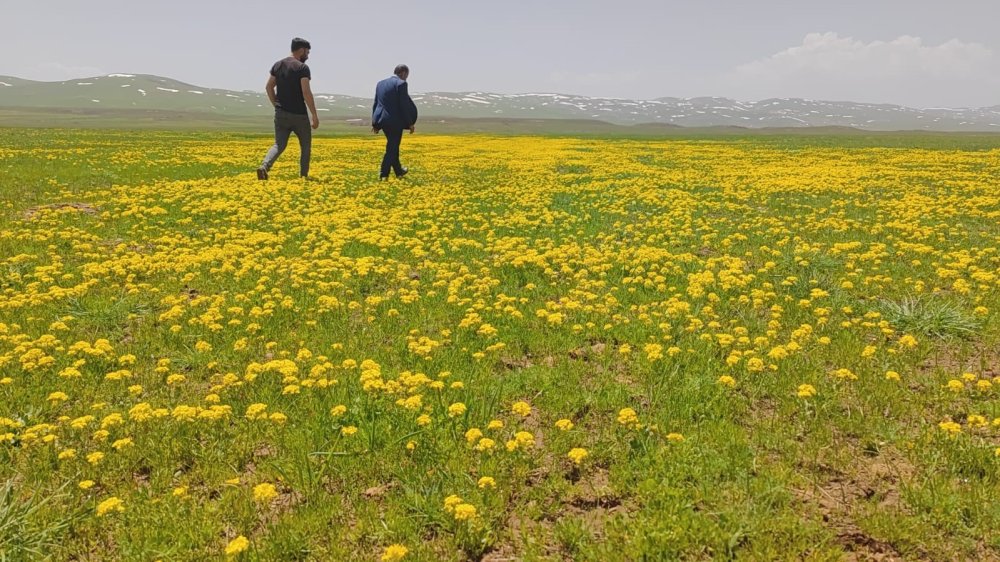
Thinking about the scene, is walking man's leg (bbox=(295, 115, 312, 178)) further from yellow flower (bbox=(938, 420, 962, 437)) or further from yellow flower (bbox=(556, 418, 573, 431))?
yellow flower (bbox=(938, 420, 962, 437))

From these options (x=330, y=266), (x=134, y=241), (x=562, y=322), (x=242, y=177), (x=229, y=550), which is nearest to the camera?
(x=229, y=550)

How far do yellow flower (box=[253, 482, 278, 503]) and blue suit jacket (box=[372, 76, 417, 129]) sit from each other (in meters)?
16.1

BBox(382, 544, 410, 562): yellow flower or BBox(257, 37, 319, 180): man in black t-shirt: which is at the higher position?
BBox(257, 37, 319, 180): man in black t-shirt

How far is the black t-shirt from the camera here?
16.1 m

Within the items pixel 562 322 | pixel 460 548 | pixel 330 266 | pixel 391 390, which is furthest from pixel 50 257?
pixel 460 548

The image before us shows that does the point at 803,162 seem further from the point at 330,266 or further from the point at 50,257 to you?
the point at 50,257

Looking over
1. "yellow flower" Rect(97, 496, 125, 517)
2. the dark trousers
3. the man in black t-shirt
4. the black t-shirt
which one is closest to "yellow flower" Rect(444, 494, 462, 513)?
"yellow flower" Rect(97, 496, 125, 517)

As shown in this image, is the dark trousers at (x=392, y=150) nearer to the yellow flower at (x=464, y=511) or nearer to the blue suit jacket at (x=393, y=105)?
the blue suit jacket at (x=393, y=105)

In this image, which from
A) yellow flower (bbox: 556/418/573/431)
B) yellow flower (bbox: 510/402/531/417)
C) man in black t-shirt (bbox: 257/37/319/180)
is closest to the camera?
yellow flower (bbox: 556/418/573/431)

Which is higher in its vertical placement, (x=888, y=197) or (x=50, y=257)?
(x=888, y=197)

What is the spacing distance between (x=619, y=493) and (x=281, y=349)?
13.3ft

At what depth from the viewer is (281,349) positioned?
244 inches

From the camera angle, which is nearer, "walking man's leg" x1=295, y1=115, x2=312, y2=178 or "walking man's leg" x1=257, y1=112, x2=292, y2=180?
"walking man's leg" x1=257, y1=112, x2=292, y2=180

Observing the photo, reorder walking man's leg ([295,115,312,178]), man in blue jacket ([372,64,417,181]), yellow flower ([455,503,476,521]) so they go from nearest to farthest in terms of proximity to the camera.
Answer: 1. yellow flower ([455,503,476,521])
2. walking man's leg ([295,115,312,178])
3. man in blue jacket ([372,64,417,181])
